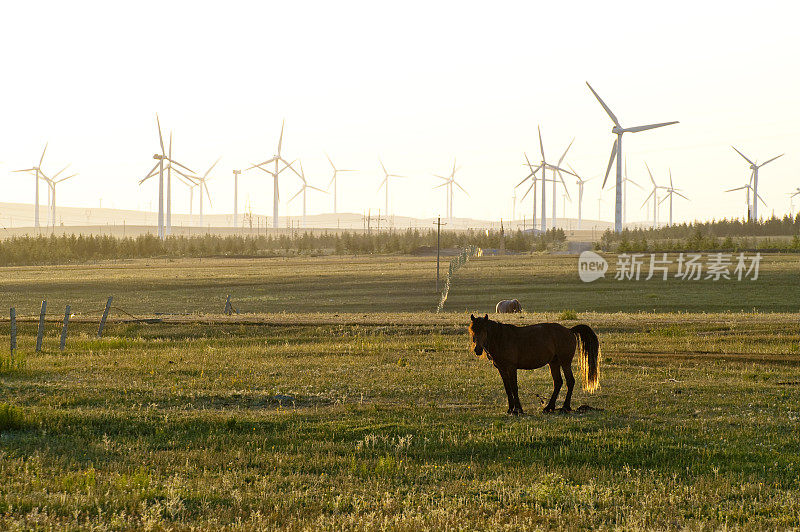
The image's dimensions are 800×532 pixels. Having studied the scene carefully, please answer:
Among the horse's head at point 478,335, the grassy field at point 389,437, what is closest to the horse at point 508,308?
Answer: the grassy field at point 389,437

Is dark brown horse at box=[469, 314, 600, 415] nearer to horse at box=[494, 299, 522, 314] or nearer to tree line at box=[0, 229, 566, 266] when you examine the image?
horse at box=[494, 299, 522, 314]

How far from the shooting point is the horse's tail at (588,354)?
17.1 metres

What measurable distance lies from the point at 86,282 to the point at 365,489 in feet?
263

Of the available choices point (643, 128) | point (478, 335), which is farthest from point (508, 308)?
point (643, 128)

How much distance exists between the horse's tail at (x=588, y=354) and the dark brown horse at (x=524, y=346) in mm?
20

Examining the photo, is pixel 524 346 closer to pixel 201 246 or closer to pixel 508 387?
pixel 508 387

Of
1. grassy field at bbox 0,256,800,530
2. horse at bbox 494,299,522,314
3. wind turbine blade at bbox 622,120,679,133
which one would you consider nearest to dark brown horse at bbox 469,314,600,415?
grassy field at bbox 0,256,800,530

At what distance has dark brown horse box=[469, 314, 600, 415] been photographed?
52.7 ft

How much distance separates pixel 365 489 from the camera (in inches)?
449

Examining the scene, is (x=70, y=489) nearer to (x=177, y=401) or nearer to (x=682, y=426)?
(x=177, y=401)

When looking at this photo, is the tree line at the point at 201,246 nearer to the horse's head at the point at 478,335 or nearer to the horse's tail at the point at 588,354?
the horse's tail at the point at 588,354

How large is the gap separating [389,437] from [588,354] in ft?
15.8

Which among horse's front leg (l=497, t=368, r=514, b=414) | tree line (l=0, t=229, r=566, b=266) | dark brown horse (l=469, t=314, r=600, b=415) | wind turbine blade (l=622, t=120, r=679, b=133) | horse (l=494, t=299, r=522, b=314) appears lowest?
horse (l=494, t=299, r=522, b=314)

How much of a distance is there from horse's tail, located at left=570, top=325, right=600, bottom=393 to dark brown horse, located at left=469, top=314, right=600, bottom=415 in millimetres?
20
